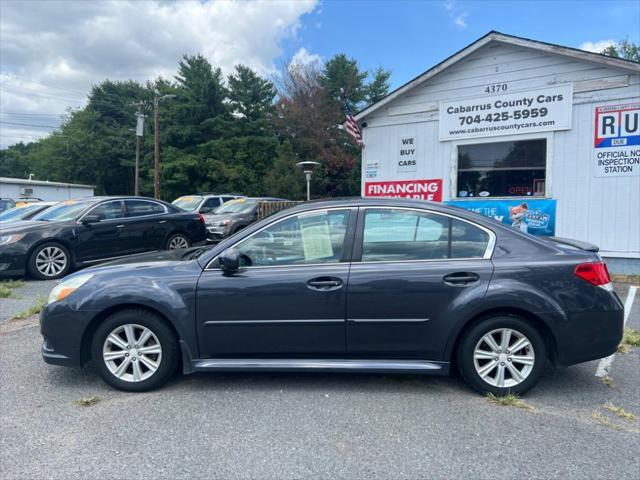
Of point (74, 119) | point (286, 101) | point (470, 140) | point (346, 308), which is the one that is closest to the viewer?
point (346, 308)

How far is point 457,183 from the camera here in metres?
10.3

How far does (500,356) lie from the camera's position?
3.70 m

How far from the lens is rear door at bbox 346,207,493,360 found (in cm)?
364

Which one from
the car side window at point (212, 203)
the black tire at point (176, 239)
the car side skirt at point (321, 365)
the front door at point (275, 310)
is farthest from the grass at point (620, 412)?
the car side window at point (212, 203)

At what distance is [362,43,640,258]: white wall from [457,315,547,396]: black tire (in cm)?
631

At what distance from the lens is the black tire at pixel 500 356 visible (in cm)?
365

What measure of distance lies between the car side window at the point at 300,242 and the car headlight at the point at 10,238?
20.6 feet

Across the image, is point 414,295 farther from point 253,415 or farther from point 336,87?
point 336,87

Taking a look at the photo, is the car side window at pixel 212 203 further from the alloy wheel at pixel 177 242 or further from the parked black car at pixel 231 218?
the alloy wheel at pixel 177 242

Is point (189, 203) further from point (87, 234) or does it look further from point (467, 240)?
point (467, 240)

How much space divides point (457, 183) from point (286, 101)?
1235 inches

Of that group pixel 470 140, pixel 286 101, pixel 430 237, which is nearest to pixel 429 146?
pixel 470 140

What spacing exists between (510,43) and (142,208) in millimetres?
8091

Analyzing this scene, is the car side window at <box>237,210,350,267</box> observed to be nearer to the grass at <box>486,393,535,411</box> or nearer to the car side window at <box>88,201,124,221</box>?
the grass at <box>486,393,535,411</box>
